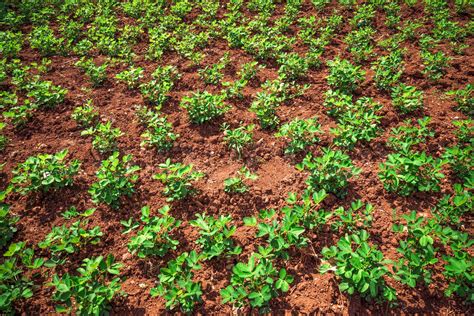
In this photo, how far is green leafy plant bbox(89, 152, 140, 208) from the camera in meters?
3.18

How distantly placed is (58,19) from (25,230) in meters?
6.32

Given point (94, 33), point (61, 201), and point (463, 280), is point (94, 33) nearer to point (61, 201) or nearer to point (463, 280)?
point (61, 201)

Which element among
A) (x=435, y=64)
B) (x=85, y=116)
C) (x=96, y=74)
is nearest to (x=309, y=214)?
(x=85, y=116)

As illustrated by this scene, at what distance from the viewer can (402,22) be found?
6.09 m

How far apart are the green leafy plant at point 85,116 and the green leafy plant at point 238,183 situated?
2.52 m

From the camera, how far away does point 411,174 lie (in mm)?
3084

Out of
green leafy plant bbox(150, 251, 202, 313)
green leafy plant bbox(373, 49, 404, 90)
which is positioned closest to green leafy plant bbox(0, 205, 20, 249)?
green leafy plant bbox(150, 251, 202, 313)

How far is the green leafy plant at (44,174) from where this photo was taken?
3.34 m

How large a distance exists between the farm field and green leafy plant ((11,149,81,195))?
0.08 ft

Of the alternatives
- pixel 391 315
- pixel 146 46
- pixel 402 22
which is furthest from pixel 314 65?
pixel 391 315

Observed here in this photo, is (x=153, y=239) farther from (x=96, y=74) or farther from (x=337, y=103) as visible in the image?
(x=96, y=74)

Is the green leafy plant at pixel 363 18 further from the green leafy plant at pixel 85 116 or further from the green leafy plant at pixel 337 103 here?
the green leafy plant at pixel 85 116

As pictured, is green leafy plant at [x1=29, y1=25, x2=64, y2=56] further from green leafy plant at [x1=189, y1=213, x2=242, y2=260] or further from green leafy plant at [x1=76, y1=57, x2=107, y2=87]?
green leafy plant at [x1=189, y1=213, x2=242, y2=260]

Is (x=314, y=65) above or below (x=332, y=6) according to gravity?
below
